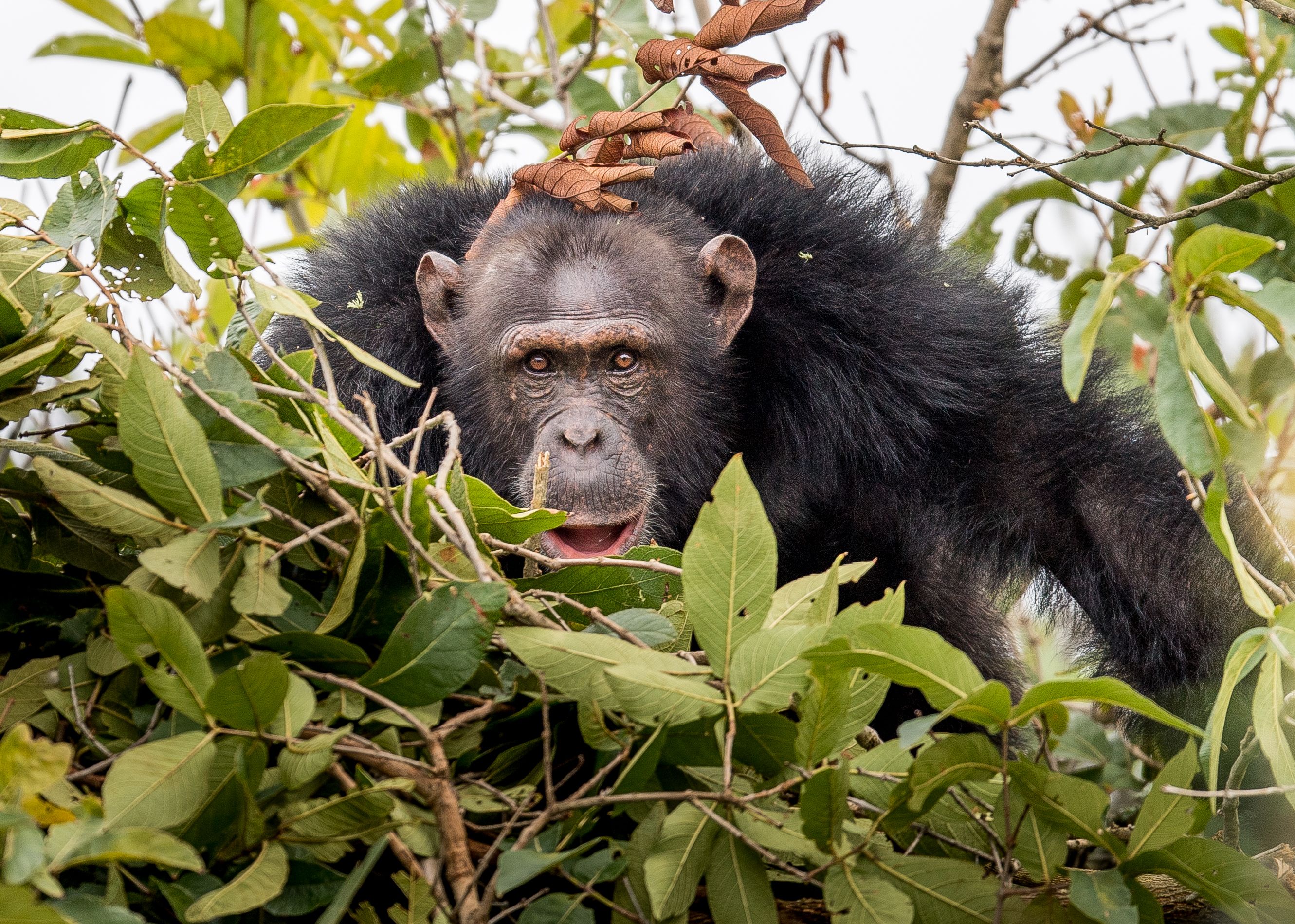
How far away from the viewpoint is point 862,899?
182 cm

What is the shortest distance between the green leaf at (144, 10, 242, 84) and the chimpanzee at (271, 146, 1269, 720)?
133 cm

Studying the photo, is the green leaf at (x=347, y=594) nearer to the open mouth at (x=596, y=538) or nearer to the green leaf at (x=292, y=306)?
the green leaf at (x=292, y=306)

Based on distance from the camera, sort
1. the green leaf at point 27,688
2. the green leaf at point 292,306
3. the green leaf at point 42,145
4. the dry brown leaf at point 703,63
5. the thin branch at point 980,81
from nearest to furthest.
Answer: the green leaf at point 27,688, the green leaf at point 292,306, the green leaf at point 42,145, the dry brown leaf at point 703,63, the thin branch at point 980,81

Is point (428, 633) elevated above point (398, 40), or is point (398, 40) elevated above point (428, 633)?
point (398, 40)

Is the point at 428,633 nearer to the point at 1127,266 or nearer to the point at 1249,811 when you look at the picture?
the point at 1127,266

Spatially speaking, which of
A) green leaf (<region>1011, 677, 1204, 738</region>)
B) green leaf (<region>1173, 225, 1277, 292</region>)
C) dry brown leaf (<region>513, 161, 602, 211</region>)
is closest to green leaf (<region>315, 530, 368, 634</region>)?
green leaf (<region>1011, 677, 1204, 738</region>)

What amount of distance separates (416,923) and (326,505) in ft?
2.37

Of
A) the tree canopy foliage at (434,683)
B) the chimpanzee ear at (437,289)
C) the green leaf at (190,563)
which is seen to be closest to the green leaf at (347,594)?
the tree canopy foliage at (434,683)

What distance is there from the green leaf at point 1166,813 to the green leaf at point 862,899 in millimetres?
407

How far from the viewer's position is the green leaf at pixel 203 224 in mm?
2143

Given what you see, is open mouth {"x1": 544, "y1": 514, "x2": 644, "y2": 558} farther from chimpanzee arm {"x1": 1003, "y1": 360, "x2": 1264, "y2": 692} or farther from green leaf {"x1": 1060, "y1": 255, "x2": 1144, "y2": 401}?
green leaf {"x1": 1060, "y1": 255, "x2": 1144, "y2": 401}

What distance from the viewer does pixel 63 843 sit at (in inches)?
58.9

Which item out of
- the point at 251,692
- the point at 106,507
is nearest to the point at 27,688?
the point at 106,507

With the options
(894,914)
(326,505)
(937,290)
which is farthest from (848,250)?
(894,914)
